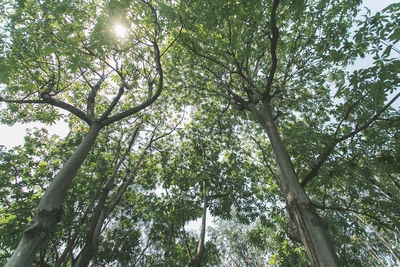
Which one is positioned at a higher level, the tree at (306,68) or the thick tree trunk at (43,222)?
the tree at (306,68)

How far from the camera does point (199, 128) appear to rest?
32.6 ft

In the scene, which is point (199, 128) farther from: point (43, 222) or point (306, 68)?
point (43, 222)

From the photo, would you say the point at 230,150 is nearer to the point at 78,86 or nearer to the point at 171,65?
the point at 171,65

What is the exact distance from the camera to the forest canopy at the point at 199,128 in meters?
3.10

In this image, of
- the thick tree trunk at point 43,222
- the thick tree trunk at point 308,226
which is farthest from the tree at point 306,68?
the thick tree trunk at point 43,222

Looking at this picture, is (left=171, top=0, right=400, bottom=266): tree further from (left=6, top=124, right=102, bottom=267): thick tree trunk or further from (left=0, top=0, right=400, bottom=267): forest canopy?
(left=6, top=124, right=102, bottom=267): thick tree trunk

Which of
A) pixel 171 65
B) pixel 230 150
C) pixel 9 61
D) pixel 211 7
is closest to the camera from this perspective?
pixel 211 7

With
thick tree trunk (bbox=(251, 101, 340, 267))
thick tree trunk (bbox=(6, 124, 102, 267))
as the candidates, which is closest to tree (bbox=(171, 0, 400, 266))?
thick tree trunk (bbox=(251, 101, 340, 267))

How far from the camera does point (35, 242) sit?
91.6 inches

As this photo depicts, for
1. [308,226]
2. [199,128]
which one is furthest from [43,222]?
[199,128]

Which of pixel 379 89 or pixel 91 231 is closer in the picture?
pixel 379 89

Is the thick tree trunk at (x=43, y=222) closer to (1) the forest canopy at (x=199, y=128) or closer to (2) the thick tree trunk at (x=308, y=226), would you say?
(1) the forest canopy at (x=199, y=128)

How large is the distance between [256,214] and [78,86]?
1050cm

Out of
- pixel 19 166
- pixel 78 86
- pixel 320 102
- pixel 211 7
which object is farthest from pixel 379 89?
pixel 19 166
